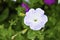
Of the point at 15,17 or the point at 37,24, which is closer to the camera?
the point at 37,24

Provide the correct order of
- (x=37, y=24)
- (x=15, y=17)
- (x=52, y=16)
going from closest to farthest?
(x=37, y=24)
(x=52, y=16)
(x=15, y=17)

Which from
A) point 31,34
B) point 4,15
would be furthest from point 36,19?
point 4,15

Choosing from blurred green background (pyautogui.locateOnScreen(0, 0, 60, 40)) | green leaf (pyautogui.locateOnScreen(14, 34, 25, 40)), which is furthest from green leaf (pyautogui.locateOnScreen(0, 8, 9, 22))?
green leaf (pyautogui.locateOnScreen(14, 34, 25, 40))

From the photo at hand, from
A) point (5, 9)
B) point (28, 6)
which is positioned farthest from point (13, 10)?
point (28, 6)

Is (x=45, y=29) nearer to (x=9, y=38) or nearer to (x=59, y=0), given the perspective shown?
(x=9, y=38)

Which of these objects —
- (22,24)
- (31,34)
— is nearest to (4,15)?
(22,24)

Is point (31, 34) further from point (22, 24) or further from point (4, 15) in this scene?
point (4, 15)

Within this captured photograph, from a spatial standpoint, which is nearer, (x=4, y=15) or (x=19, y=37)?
(x=19, y=37)

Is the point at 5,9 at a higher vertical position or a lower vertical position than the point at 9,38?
higher

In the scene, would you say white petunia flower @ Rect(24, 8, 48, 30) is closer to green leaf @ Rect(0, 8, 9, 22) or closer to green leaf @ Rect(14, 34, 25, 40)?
green leaf @ Rect(14, 34, 25, 40)
